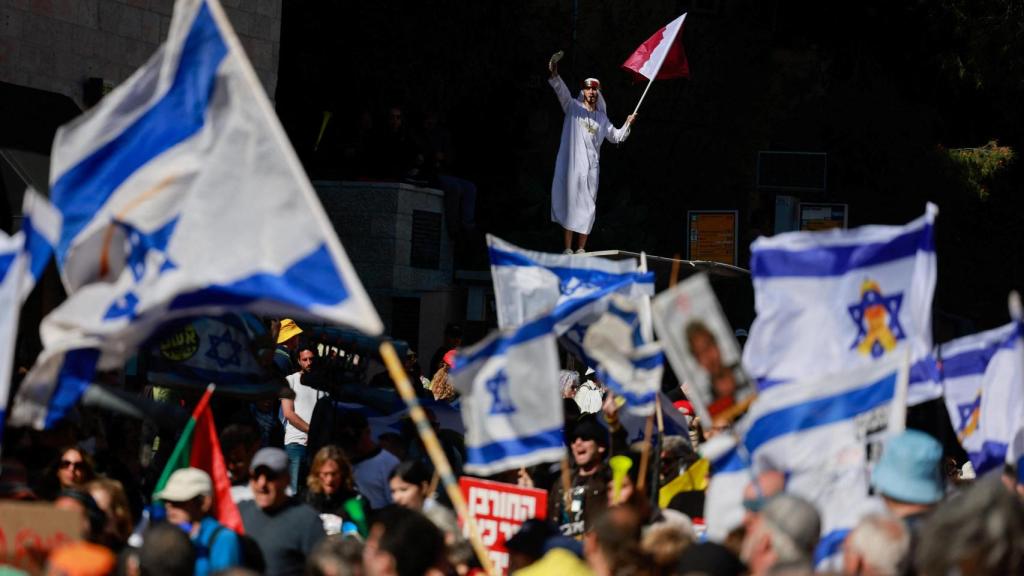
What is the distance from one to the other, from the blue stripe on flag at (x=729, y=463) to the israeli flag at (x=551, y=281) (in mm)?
2956

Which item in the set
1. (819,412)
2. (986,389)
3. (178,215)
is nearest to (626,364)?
(819,412)

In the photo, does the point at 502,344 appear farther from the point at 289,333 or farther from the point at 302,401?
the point at 289,333

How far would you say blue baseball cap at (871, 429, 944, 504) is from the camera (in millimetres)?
7832

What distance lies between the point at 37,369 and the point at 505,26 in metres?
19.0

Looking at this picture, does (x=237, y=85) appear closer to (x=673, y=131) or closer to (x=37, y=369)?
(x=37, y=369)

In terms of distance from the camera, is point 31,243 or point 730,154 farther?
point 730,154

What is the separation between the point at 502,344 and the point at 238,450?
1.98 meters

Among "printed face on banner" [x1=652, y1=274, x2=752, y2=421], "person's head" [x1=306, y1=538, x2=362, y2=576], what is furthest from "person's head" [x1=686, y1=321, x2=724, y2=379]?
"person's head" [x1=306, y1=538, x2=362, y2=576]

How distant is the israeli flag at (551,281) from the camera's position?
1162cm

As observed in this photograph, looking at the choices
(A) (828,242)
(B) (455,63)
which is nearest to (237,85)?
(A) (828,242)

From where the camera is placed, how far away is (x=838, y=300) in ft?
30.7

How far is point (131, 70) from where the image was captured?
18.5 meters

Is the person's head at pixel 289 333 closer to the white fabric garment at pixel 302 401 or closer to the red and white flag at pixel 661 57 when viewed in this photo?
the white fabric garment at pixel 302 401

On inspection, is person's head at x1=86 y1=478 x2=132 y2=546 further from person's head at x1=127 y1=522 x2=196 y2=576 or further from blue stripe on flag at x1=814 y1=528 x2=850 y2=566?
blue stripe on flag at x1=814 y1=528 x2=850 y2=566
